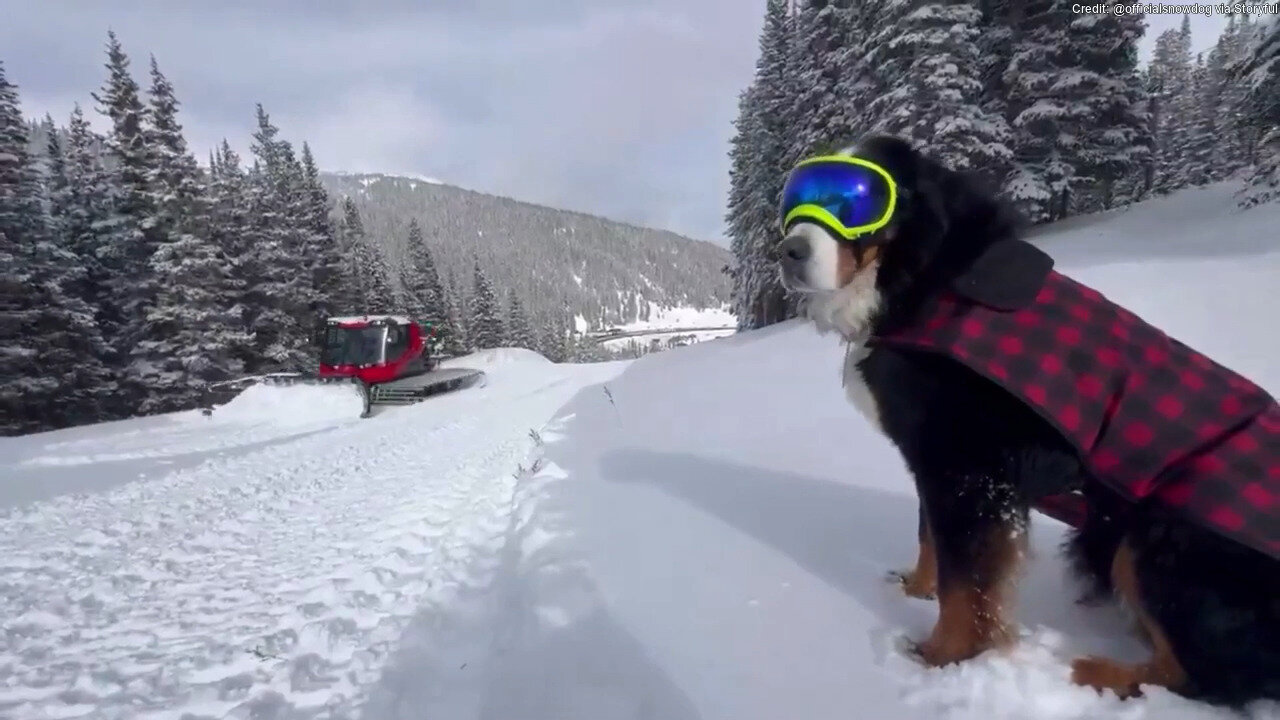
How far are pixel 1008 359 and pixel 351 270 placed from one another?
127ft

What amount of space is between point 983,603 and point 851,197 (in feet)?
4.80

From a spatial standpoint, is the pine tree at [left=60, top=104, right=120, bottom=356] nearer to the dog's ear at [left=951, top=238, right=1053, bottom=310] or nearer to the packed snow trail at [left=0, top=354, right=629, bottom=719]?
the packed snow trail at [left=0, top=354, right=629, bottom=719]

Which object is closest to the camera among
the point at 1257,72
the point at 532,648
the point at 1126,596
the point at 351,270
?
the point at 1126,596

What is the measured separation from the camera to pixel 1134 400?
1844mm

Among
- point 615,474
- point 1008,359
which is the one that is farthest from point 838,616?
point 615,474

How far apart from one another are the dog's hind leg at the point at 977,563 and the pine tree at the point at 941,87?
51.0 feet

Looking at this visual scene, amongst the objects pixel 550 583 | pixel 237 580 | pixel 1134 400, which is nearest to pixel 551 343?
pixel 237 580

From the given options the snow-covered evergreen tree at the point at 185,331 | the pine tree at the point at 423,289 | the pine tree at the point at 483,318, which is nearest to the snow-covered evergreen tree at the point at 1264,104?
the snow-covered evergreen tree at the point at 185,331

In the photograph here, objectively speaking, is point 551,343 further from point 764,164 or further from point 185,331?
point 185,331

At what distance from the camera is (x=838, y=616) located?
7.91 ft

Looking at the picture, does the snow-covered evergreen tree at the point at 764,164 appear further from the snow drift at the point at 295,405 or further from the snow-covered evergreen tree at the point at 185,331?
the snow-covered evergreen tree at the point at 185,331

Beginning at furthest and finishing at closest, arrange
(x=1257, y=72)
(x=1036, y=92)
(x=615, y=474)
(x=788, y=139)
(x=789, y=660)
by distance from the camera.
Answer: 1. (x=788, y=139)
2. (x=1036, y=92)
3. (x=1257, y=72)
4. (x=615, y=474)
5. (x=789, y=660)

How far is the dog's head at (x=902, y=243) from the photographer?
2.14m

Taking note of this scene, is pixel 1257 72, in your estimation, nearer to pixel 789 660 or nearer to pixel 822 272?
pixel 822 272
